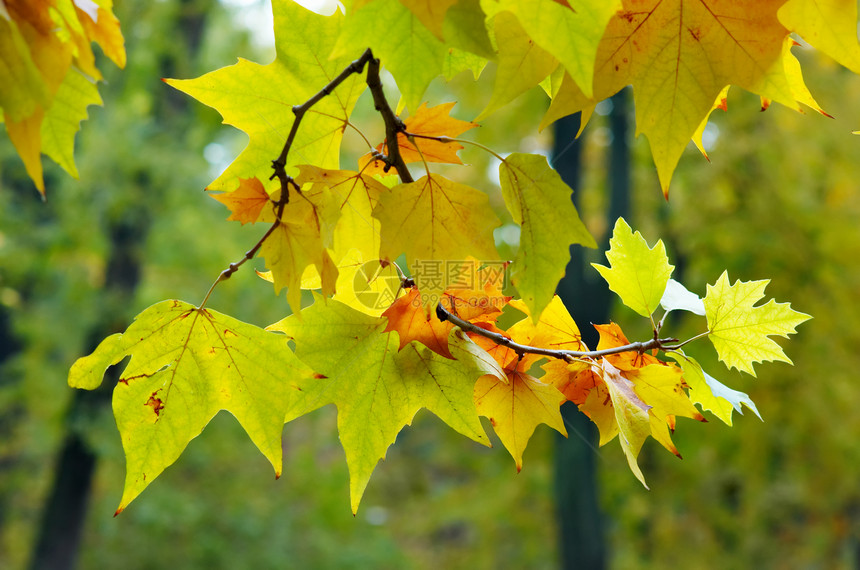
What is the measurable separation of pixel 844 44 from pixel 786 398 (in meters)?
4.76

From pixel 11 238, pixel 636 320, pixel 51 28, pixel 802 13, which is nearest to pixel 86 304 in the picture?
pixel 11 238

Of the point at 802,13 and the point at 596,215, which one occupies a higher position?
the point at 802,13

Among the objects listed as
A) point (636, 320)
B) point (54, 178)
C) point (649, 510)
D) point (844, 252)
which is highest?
point (844, 252)

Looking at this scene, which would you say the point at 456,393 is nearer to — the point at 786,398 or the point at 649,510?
the point at 786,398

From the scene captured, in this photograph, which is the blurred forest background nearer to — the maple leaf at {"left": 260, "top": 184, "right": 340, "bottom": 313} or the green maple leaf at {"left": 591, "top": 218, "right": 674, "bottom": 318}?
the green maple leaf at {"left": 591, "top": 218, "right": 674, "bottom": 318}

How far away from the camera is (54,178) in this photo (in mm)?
5340

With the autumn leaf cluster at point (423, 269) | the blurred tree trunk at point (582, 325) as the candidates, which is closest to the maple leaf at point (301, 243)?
the autumn leaf cluster at point (423, 269)

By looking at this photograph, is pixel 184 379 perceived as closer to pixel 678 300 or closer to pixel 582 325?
pixel 678 300

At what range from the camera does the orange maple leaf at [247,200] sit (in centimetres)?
58

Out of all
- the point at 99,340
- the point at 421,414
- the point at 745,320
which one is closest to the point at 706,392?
the point at 745,320

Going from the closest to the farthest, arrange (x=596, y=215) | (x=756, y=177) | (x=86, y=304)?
(x=756, y=177) → (x=86, y=304) → (x=596, y=215)

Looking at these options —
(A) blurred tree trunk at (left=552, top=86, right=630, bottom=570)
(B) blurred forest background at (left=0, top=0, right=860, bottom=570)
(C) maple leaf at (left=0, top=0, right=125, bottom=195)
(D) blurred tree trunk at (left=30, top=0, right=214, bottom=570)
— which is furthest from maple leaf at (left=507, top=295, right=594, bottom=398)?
(D) blurred tree trunk at (left=30, top=0, right=214, bottom=570)

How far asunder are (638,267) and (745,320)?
138 mm

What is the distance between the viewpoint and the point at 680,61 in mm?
560
